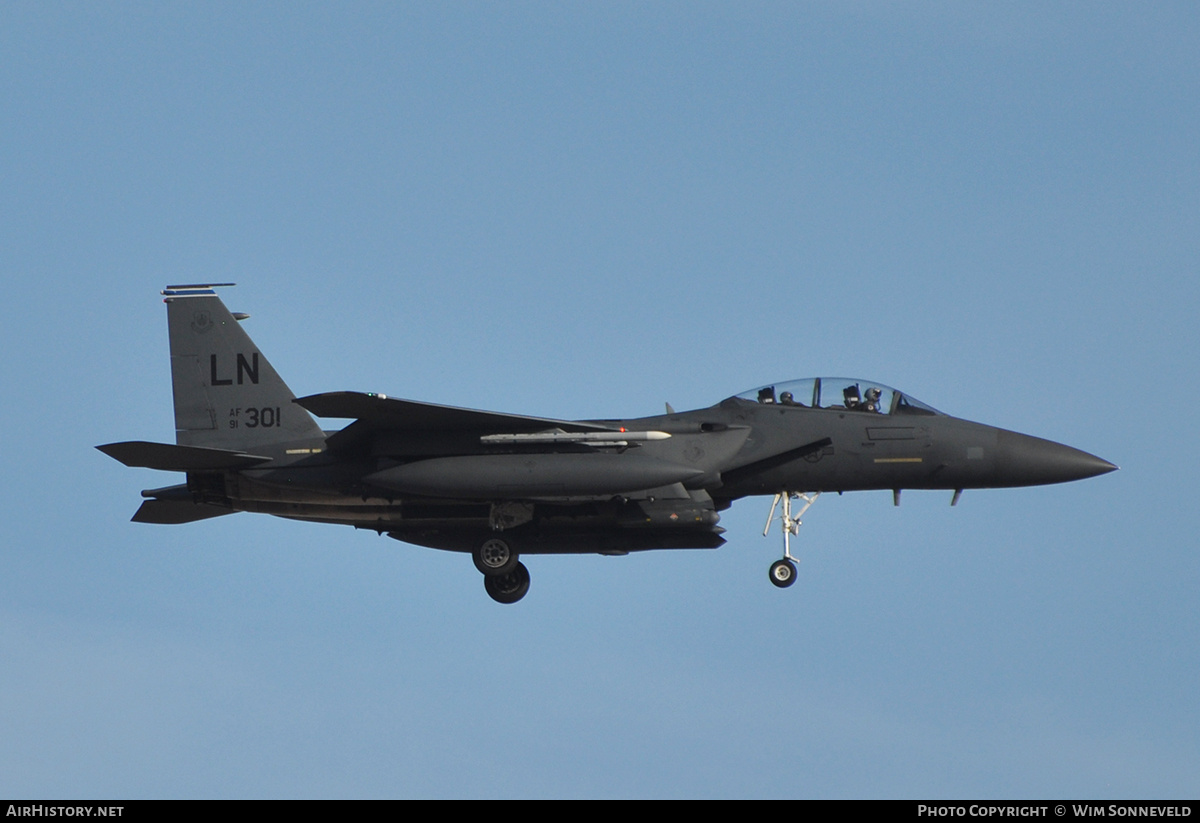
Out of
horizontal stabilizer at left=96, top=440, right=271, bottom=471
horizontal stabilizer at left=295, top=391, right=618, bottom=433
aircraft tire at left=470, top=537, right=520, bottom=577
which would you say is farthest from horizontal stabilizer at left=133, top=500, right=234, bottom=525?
aircraft tire at left=470, top=537, right=520, bottom=577

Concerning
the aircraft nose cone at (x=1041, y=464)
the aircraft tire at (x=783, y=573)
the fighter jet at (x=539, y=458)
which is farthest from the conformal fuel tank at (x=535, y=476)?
the aircraft nose cone at (x=1041, y=464)

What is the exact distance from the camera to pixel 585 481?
70.8 ft

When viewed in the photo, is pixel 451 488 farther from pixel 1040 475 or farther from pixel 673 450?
pixel 1040 475

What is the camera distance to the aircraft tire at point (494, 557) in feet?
75.2

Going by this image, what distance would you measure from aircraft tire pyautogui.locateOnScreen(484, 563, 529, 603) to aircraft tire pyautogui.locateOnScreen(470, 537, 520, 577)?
21.7 inches

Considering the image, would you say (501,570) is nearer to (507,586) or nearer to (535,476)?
(507,586)

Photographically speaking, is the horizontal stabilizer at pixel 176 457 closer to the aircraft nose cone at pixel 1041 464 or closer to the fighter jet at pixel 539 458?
the fighter jet at pixel 539 458

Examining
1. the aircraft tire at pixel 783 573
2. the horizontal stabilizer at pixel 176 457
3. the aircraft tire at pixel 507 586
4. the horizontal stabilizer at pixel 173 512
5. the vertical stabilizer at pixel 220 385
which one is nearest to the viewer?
the horizontal stabilizer at pixel 176 457

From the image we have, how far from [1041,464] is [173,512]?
13046 mm

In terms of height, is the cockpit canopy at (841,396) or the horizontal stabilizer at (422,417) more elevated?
the cockpit canopy at (841,396)

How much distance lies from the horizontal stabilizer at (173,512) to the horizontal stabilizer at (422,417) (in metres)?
3.80
